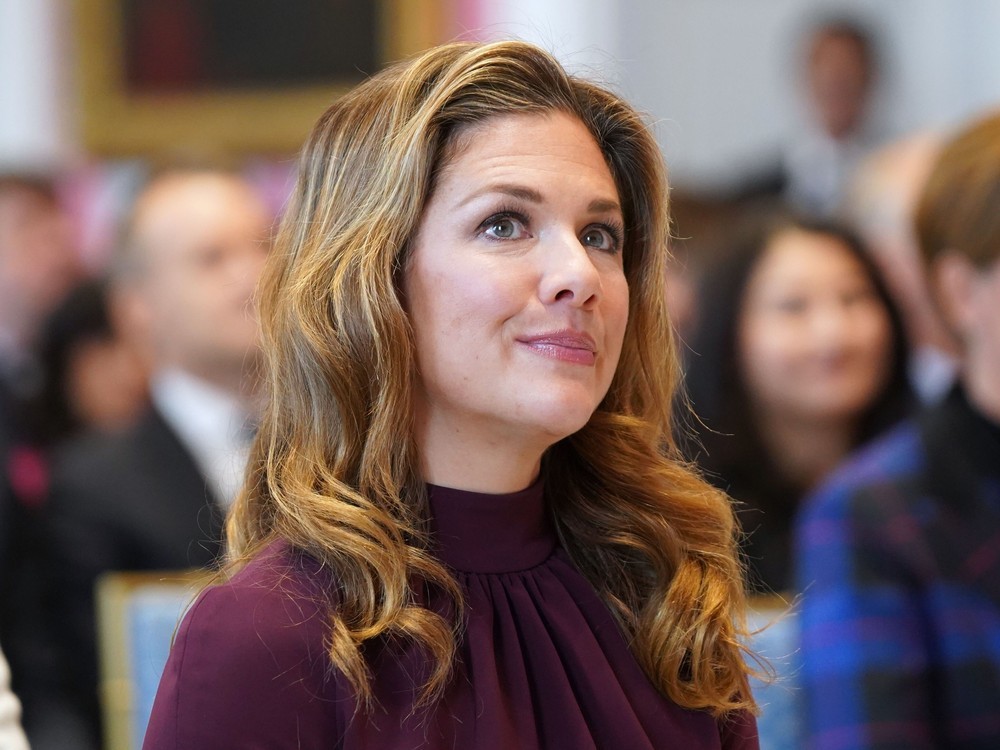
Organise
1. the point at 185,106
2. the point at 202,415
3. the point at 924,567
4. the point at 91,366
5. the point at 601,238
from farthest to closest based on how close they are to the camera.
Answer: the point at 185,106 → the point at 91,366 → the point at 202,415 → the point at 924,567 → the point at 601,238

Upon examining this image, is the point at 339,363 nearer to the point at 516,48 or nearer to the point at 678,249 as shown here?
the point at 516,48

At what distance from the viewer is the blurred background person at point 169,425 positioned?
3.15m

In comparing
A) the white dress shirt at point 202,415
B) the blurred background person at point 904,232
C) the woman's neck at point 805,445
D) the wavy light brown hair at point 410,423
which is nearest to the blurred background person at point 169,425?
the white dress shirt at point 202,415

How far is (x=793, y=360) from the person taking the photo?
3379mm

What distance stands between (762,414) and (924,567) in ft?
3.39

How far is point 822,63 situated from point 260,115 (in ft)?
8.85

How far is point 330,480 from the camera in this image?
1.64 metres

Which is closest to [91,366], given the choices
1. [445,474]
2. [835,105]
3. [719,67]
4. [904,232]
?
[904,232]

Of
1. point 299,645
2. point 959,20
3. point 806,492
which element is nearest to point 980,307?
point 806,492

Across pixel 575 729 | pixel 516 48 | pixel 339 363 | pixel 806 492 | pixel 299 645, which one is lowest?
pixel 806 492

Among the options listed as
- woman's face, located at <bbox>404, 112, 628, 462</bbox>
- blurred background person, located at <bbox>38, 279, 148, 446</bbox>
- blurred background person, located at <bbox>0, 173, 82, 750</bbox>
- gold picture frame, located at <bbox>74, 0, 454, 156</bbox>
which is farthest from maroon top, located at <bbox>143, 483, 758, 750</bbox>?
gold picture frame, located at <bbox>74, 0, 454, 156</bbox>

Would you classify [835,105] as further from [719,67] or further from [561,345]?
[561,345]

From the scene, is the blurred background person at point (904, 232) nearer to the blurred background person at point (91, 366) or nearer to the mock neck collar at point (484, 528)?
the mock neck collar at point (484, 528)

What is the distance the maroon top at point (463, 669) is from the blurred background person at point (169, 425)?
108 centimetres
